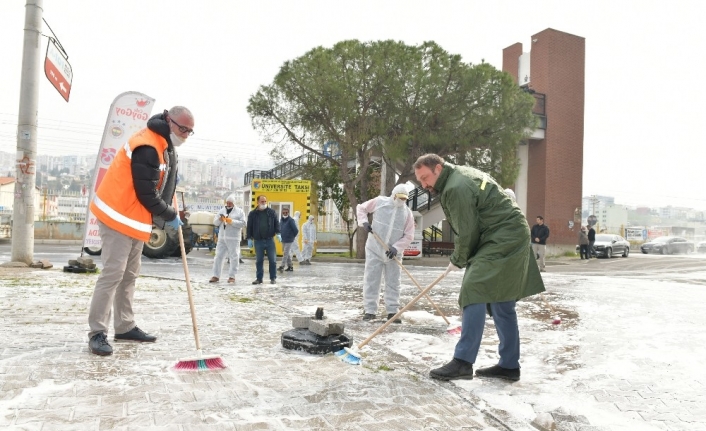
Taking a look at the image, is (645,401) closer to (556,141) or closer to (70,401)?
(70,401)

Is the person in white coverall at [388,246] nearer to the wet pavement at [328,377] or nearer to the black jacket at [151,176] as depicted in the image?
the wet pavement at [328,377]

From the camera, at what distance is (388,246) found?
270 inches

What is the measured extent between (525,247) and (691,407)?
140 cm

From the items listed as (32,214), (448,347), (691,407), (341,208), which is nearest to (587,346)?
(448,347)

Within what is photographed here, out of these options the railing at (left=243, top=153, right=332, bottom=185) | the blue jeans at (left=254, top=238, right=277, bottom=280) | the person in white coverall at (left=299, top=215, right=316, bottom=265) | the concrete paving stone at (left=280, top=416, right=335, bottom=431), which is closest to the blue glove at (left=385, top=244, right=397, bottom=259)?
the concrete paving stone at (left=280, top=416, right=335, bottom=431)

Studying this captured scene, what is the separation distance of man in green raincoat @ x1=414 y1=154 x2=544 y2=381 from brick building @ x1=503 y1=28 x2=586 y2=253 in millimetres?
25861

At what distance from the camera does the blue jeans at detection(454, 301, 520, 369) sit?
398 cm

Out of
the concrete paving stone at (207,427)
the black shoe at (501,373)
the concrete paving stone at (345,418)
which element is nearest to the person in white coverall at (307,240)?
the black shoe at (501,373)

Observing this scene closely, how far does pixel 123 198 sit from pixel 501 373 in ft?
9.95

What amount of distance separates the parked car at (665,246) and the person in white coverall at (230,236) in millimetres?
32049

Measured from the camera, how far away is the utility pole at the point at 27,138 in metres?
10.9

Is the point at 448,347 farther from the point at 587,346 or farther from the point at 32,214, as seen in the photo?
the point at 32,214

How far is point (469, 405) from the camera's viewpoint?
3.37m

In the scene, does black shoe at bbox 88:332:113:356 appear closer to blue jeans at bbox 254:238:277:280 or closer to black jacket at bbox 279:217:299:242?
blue jeans at bbox 254:238:277:280
